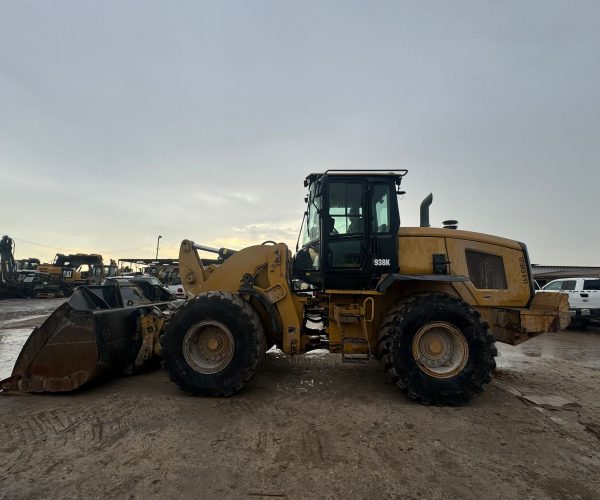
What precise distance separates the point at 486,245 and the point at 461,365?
1832mm

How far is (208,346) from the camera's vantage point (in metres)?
4.66

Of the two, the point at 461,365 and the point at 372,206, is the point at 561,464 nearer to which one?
the point at 461,365

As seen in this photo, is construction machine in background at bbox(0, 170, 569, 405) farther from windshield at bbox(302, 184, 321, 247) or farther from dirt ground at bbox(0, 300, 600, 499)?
dirt ground at bbox(0, 300, 600, 499)

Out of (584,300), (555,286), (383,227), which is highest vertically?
(383,227)

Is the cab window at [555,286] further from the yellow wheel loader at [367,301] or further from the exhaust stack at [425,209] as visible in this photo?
the exhaust stack at [425,209]

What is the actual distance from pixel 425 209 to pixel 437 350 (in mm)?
Answer: 2135

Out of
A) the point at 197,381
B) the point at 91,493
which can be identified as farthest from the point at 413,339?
the point at 91,493

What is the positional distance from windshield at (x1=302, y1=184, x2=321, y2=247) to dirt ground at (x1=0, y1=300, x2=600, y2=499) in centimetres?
215

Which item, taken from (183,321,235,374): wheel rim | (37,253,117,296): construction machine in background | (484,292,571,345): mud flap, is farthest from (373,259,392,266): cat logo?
(37,253,117,296): construction machine in background

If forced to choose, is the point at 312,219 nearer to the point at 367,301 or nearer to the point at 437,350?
the point at 367,301

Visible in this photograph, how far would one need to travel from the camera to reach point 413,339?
4.32m

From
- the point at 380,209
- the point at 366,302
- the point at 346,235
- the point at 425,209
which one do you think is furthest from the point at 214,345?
the point at 425,209

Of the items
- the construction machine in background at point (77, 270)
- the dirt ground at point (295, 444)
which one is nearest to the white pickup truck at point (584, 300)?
the dirt ground at point (295, 444)

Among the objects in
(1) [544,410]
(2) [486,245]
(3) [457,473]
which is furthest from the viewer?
(2) [486,245]
